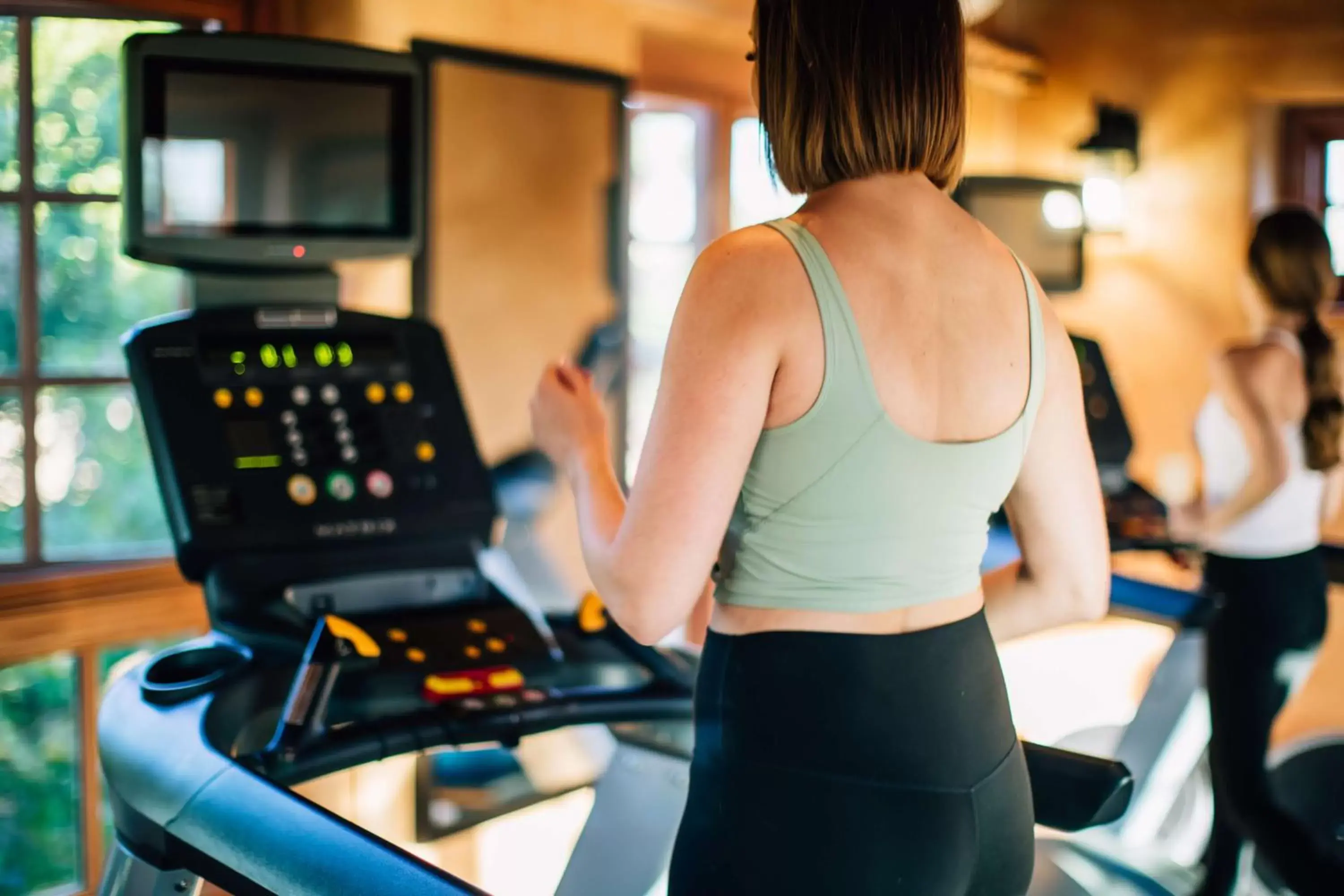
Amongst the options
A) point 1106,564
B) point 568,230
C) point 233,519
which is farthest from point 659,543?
point 568,230

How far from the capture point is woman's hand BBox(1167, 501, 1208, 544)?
8.89 ft

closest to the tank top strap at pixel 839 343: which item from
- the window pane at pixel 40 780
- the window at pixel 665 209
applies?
the window pane at pixel 40 780

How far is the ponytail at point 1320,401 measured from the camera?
8.59 ft

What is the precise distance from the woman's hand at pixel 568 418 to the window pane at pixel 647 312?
249cm

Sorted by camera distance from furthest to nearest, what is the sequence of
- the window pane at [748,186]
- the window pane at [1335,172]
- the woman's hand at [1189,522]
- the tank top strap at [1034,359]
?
the window pane at [1335,172] < the window pane at [748,186] < the woman's hand at [1189,522] < the tank top strap at [1034,359]

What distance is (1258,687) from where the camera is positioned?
2.66 metres

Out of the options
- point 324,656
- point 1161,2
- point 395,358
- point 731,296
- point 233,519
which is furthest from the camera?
point 1161,2

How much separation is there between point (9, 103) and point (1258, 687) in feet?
8.48

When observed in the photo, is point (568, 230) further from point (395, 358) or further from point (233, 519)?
point (233, 519)

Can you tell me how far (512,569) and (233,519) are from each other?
1.23 feet

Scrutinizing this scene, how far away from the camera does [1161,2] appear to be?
5172mm

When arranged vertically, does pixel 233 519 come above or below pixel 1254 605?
above

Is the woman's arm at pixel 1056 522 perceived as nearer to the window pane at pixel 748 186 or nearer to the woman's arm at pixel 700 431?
the woman's arm at pixel 700 431

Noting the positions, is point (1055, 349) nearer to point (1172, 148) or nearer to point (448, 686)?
point (448, 686)
